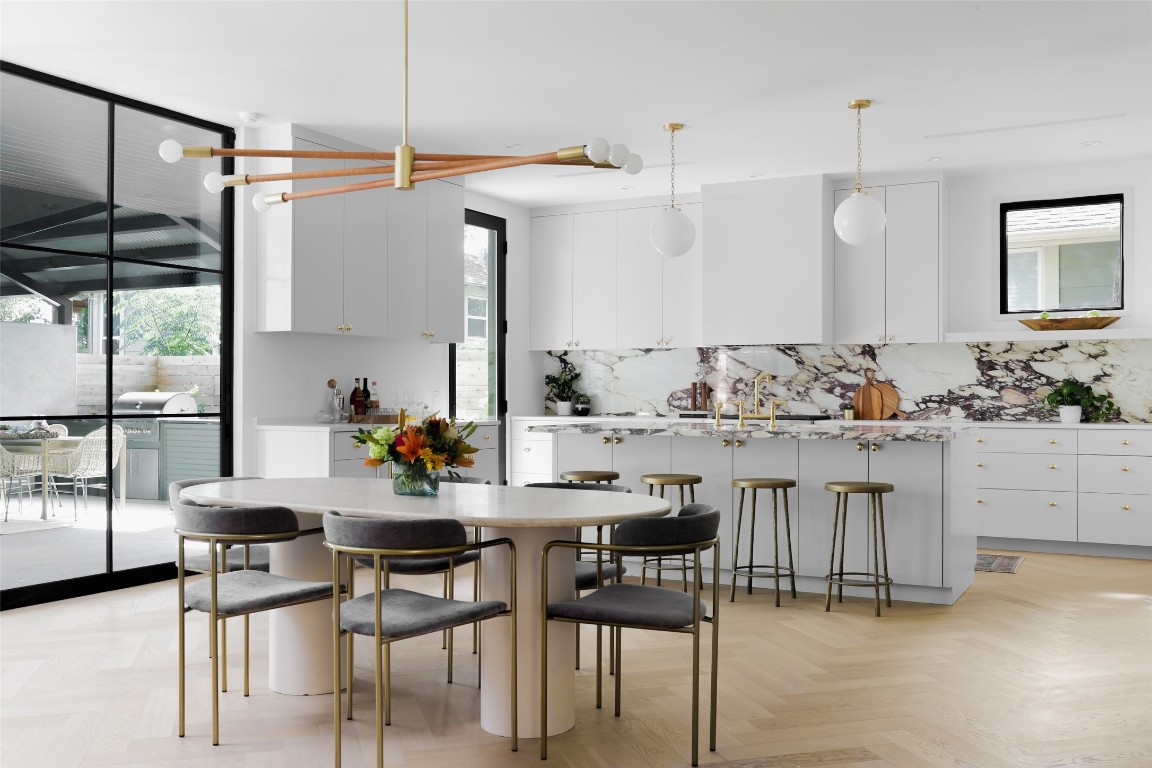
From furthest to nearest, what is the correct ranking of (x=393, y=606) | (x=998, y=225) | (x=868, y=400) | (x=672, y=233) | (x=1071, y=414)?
(x=868, y=400) → (x=998, y=225) → (x=1071, y=414) → (x=672, y=233) → (x=393, y=606)

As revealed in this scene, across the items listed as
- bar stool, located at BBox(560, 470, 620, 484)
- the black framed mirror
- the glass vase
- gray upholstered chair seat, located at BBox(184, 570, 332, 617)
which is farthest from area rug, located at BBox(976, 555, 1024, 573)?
gray upholstered chair seat, located at BBox(184, 570, 332, 617)

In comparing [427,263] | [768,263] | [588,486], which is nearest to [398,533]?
[588,486]

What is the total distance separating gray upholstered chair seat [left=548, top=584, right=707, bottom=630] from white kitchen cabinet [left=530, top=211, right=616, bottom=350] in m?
5.36

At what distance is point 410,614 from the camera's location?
301 centimetres

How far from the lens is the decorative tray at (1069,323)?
6.94 metres

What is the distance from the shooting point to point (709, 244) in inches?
310

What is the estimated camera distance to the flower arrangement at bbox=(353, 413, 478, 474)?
11.6 feet

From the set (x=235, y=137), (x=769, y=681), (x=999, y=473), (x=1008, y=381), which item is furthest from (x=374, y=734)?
(x=1008, y=381)

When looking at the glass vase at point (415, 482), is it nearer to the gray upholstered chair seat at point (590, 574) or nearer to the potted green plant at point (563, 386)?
the gray upholstered chair seat at point (590, 574)

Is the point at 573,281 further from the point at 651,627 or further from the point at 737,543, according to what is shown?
the point at 651,627

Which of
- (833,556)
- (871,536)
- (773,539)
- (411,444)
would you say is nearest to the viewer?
(411,444)

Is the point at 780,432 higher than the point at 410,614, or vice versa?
the point at 780,432

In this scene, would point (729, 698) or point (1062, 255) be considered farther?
point (1062, 255)

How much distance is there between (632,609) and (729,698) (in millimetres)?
823
